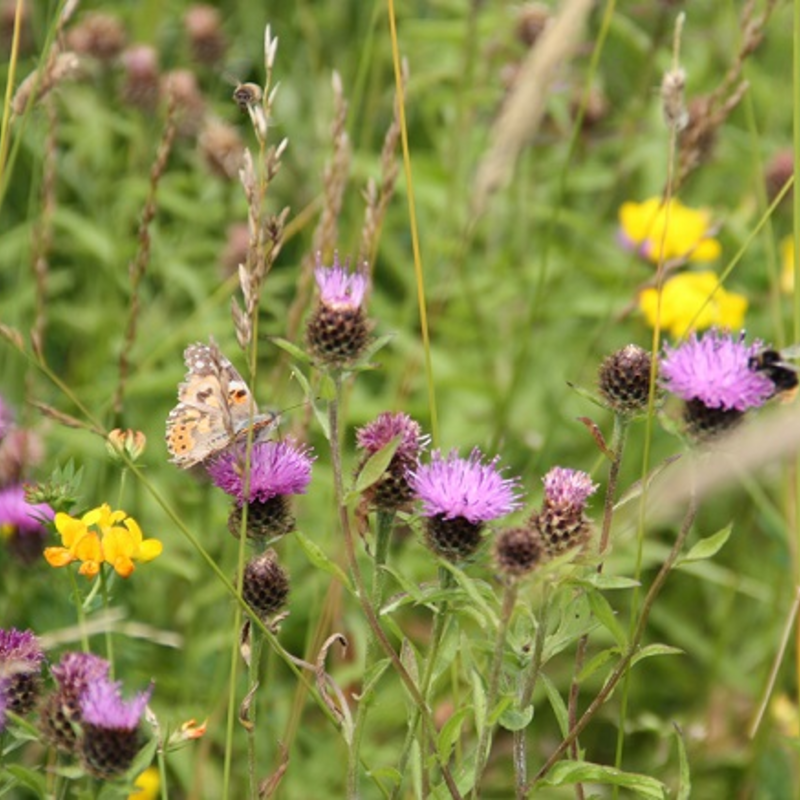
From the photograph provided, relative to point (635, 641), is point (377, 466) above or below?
above

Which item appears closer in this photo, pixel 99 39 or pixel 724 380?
pixel 724 380

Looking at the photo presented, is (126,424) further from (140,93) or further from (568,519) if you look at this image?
(568,519)

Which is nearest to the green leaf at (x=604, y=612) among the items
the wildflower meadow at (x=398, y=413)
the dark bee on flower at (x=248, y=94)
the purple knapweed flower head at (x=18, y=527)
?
the wildflower meadow at (x=398, y=413)

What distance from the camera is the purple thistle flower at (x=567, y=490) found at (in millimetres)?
1351

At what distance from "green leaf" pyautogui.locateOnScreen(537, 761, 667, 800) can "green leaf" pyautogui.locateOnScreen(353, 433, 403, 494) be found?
0.32 metres

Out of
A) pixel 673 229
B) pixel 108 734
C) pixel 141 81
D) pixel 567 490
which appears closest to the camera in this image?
pixel 108 734

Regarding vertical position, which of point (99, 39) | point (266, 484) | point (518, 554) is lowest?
point (99, 39)

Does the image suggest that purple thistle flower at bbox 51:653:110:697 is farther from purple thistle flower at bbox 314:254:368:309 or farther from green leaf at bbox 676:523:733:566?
green leaf at bbox 676:523:733:566

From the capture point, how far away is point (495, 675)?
1255mm

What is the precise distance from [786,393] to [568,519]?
24 centimetres

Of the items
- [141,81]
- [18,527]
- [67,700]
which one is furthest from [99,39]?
[67,700]

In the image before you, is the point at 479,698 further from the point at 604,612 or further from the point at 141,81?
the point at 141,81

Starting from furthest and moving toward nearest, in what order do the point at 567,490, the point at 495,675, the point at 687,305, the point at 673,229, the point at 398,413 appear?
the point at 673,229 → the point at 687,305 → the point at 398,413 → the point at 567,490 → the point at 495,675

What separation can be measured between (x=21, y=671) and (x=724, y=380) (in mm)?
671
